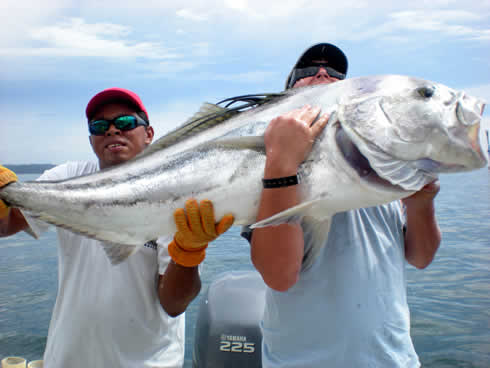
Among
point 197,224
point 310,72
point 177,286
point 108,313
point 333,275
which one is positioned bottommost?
point 108,313

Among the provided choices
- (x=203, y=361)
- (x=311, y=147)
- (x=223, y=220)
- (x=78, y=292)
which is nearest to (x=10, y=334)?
(x=203, y=361)

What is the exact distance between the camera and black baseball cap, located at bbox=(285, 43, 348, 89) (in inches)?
84.2

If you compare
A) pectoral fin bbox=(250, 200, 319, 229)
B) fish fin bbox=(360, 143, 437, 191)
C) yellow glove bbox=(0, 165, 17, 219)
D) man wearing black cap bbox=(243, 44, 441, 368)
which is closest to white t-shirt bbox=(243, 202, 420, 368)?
man wearing black cap bbox=(243, 44, 441, 368)

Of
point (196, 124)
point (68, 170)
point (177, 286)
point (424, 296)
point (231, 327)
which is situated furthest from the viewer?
point (424, 296)

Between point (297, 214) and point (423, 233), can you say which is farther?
point (423, 233)

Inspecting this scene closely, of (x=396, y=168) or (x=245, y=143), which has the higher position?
(x=245, y=143)

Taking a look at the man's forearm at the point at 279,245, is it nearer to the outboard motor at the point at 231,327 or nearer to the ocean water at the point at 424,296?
the outboard motor at the point at 231,327

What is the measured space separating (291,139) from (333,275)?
682 mm

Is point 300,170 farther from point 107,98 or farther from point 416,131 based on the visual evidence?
point 107,98

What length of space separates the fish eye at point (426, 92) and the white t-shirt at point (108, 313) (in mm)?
1679

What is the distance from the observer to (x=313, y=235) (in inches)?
63.3

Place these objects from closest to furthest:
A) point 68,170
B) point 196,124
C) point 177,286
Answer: point 196,124 → point 177,286 → point 68,170

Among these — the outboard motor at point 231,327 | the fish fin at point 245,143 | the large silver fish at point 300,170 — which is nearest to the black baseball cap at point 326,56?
the large silver fish at point 300,170

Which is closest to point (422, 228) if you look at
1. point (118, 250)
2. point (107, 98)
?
point (118, 250)
